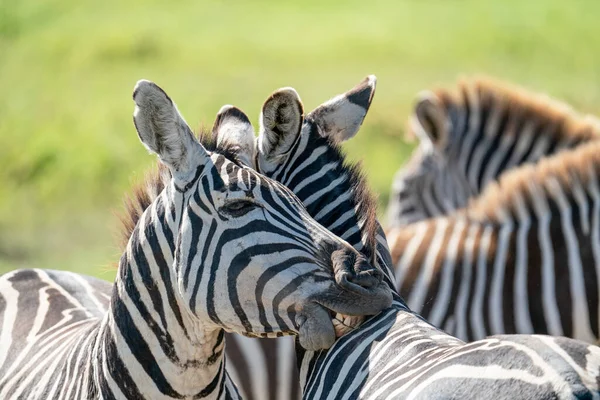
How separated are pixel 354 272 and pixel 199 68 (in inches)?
725

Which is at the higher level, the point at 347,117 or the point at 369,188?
the point at 347,117

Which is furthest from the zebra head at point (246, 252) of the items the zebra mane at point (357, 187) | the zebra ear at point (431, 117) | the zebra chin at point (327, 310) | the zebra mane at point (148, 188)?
the zebra ear at point (431, 117)

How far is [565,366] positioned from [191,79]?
59.7 ft

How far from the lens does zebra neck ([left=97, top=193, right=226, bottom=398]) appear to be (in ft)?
12.0

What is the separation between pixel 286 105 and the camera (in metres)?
3.86

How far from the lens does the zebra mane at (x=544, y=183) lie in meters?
6.46

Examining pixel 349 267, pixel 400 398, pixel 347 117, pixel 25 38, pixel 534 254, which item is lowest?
pixel 534 254

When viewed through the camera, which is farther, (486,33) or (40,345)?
(486,33)

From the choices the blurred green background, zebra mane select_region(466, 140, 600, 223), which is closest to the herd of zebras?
zebra mane select_region(466, 140, 600, 223)

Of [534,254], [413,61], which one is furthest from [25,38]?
[534,254]

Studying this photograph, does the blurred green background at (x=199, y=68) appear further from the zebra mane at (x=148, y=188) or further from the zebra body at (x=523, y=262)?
the zebra mane at (x=148, y=188)

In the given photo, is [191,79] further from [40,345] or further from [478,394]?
[478,394]

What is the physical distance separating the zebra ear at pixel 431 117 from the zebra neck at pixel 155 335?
6.63m

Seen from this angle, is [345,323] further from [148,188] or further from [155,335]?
[148,188]
